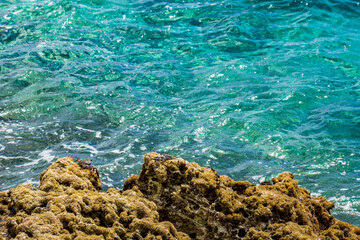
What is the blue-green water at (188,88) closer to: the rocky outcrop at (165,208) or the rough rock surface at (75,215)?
the rocky outcrop at (165,208)

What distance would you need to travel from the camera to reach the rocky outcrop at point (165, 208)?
3.62 m

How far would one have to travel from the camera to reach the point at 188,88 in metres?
10.5

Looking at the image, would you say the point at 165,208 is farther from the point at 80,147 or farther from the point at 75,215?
the point at 80,147

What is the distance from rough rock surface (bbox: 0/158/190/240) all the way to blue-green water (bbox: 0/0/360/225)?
2.80 metres

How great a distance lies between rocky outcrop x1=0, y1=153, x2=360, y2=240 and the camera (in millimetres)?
3615

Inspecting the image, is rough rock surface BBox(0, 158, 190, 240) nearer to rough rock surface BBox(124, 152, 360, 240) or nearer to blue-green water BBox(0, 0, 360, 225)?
rough rock surface BBox(124, 152, 360, 240)

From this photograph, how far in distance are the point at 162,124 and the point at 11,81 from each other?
462 cm

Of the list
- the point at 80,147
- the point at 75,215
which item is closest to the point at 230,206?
the point at 75,215

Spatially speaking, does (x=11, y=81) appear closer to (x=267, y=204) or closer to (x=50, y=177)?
(x=50, y=177)

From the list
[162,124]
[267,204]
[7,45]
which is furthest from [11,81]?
[267,204]

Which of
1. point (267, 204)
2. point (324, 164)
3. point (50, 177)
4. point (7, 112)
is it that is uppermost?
point (50, 177)

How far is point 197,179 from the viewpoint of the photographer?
442 centimetres

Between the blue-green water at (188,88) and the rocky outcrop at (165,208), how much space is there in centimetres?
230

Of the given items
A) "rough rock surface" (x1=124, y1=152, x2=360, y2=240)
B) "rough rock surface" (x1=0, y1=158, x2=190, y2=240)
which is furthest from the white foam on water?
"rough rock surface" (x1=0, y1=158, x2=190, y2=240)
